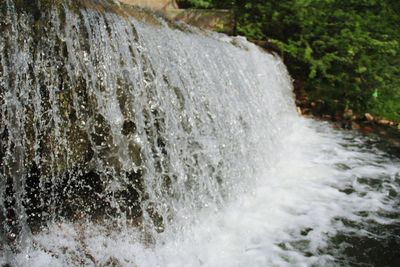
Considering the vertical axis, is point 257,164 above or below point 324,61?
below

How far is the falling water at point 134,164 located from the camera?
8.71ft

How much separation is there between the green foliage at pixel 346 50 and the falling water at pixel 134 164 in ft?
11.1

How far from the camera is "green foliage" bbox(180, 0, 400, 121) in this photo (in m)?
7.29

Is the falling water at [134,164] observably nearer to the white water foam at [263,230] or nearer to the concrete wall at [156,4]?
the white water foam at [263,230]

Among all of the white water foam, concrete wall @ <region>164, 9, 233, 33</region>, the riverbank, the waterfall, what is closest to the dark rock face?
the waterfall

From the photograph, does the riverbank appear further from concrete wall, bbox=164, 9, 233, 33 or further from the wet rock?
concrete wall, bbox=164, 9, 233, 33

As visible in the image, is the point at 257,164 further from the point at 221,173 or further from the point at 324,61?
the point at 324,61

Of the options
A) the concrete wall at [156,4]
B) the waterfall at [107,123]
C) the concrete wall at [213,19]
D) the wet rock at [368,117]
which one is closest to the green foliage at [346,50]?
the wet rock at [368,117]

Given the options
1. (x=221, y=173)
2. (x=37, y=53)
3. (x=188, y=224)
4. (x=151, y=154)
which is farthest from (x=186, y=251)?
(x=37, y=53)

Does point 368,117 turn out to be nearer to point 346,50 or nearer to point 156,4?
point 346,50

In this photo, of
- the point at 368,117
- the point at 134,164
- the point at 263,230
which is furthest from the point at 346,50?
the point at 134,164

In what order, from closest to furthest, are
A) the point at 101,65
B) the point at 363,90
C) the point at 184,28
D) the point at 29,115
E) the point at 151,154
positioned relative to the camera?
the point at 29,115 → the point at 101,65 → the point at 151,154 → the point at 184,28 → the point at 363,90

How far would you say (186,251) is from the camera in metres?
3.06

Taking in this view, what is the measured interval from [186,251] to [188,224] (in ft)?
1.07
